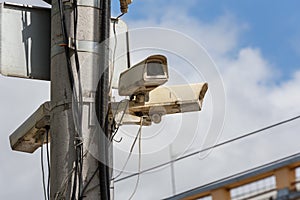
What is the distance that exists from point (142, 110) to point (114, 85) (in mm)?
674

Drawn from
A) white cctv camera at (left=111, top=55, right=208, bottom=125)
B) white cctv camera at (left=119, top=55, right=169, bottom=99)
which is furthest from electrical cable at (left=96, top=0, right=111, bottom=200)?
white cctv camera at (left=119, top=55, right=169, bottom=99)

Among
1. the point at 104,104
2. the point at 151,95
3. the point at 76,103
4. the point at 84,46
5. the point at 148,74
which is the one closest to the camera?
the point at 148,74

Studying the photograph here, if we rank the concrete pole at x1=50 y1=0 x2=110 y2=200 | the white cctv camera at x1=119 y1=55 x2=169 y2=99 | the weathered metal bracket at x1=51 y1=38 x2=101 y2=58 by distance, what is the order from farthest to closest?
the weathered metal bracket at x1=51 y1=38 x2=101 y2=58, the concrete pole at x1=50 y1=0 x2=110 y2=200, the white cctv camera at x1=119 y1=55 x2=169 y2=99

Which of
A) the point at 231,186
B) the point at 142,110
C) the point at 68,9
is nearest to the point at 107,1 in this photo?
the point at 68,9

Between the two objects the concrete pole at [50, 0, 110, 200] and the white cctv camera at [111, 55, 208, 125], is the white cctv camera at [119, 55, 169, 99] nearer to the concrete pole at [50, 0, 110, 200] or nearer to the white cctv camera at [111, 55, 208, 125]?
the white cctv camera at [111, 55, 208, 125]

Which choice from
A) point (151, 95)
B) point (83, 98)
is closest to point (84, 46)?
point (83, 98)

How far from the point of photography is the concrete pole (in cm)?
1216

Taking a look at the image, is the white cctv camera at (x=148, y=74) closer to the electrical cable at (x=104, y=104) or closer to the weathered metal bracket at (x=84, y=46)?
the electrical cable at (x=104, y=104)

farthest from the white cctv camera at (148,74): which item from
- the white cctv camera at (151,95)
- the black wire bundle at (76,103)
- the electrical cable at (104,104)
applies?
the black wire bundle at (76,103)

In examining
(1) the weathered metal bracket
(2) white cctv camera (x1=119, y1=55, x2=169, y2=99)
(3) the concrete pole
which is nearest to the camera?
(2) white cctv camera (x1=119, y1=55, x2=169, y2=99)

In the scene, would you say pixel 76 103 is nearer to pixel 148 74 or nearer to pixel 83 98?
pixel 83 98

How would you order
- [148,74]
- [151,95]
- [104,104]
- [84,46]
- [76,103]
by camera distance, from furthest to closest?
[151,95] → [84,46] → [104,104] → [76,103] → [148,74]

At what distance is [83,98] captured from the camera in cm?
1241

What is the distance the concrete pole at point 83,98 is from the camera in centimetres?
1216
